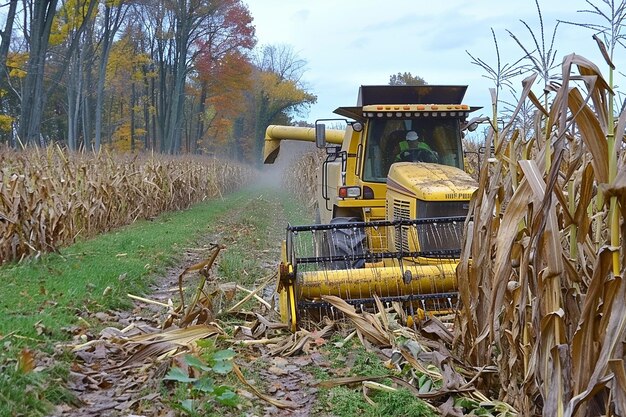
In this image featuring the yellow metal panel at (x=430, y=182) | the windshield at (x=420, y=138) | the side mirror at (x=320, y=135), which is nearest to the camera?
the yellow metal panel at (x=430, y=182)

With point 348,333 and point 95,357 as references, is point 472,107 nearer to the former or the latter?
point 348,333

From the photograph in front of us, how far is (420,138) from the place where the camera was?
7.98m

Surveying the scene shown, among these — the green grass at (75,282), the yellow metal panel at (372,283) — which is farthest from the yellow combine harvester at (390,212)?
the green grass at (75,282)

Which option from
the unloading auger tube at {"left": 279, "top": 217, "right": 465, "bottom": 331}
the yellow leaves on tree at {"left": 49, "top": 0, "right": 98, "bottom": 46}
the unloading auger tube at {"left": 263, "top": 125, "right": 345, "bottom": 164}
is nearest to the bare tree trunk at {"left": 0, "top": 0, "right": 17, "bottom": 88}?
the yellow leaves on tree at {"left": 49, "top": 0, "right": 98, "bottom": 46}

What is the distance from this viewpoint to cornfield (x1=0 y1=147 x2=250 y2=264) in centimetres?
862

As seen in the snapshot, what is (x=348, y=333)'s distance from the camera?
562cm

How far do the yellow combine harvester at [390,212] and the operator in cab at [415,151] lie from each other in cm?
1

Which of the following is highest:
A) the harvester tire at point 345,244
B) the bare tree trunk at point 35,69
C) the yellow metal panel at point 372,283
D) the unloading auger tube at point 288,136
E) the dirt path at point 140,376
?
the bare tree trunk at point 35,69

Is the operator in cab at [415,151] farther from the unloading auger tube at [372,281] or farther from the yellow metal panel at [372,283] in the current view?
the yellow metal panel at [372,283]

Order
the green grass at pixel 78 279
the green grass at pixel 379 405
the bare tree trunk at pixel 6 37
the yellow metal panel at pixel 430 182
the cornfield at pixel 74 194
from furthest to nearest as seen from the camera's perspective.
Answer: the bare tree trunk at pixel 6 37 < the cornfield at pixel 74 194 < the yellow metal panel at pixel 430 182 < the green grass at pixel 78 279 < the green grass at pixel 379 405

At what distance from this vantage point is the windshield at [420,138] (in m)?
7.94

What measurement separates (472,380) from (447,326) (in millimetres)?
1450

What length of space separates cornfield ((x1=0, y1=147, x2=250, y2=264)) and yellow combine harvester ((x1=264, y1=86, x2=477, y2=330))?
12.4ft

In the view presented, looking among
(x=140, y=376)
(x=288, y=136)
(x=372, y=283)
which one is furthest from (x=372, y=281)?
(x=288, y=136)
